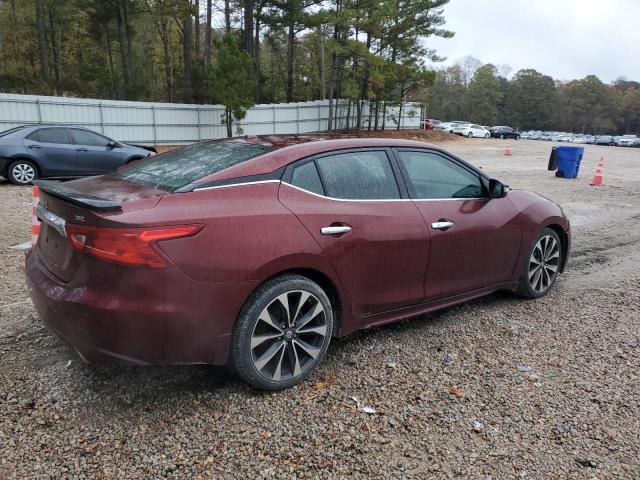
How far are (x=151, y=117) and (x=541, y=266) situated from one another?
24.3 m

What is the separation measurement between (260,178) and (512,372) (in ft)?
6.99

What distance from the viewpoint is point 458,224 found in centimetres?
402

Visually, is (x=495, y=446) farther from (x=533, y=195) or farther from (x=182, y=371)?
(x=533, y=195)

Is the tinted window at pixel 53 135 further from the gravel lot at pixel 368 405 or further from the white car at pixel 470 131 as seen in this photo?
the white car at pixel 470 131

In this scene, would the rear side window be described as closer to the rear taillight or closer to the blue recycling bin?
the rear taillight

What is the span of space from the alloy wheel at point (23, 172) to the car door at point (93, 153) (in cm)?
96

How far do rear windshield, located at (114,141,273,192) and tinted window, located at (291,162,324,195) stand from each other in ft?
0.87

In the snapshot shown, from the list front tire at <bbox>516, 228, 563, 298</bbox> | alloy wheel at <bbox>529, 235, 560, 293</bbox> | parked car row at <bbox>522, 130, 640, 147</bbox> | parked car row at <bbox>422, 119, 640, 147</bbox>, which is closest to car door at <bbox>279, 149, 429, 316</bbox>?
front tire at <bbox>516, 228, 563, 298</bbox>

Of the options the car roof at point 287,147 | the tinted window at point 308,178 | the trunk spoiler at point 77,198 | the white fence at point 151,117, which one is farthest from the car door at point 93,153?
the white fence at point 151,117

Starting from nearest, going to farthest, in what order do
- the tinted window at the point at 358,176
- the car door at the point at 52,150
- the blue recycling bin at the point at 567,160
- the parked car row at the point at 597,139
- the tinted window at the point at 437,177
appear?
the tinted window at the point at 358,176
the tinted window at the point at 437,177
the car door at the point at 52,150
the blue recycling bin at the point at 567,160
the parked car row at the point at 597,139

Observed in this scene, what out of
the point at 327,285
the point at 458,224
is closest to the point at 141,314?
the point at 327,285

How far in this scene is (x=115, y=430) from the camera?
109 inches

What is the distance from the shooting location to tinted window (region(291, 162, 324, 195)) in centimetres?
330

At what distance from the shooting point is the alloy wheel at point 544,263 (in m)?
4.84
